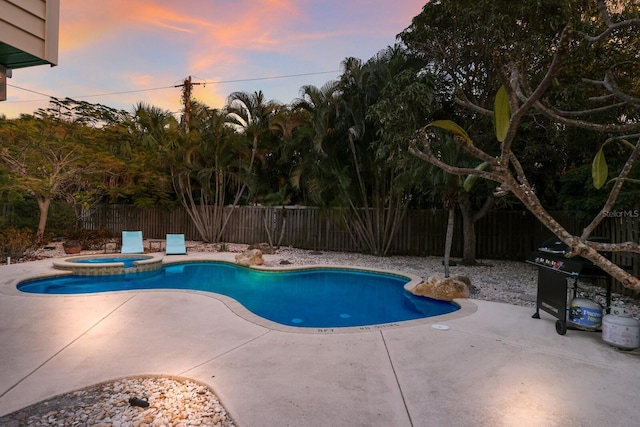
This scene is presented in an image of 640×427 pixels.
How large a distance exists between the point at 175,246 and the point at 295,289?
5252 millimetres

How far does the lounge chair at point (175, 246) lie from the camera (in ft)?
35.2

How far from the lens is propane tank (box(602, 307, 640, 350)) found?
137 inches

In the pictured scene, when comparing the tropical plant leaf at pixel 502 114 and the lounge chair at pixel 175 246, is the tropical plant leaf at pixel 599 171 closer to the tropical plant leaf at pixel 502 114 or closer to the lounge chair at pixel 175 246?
the tropical plant leaf at pixel 502 114

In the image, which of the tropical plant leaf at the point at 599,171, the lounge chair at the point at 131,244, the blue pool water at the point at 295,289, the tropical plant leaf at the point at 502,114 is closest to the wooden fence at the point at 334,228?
the blue pool water at the point at 295,289

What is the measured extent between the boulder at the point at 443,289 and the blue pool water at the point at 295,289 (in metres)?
0.11

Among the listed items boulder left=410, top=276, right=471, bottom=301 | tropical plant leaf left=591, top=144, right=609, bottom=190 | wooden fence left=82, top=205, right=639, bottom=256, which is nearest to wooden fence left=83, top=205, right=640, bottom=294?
wooden fence left=82, top=205, right=639, bottom=256

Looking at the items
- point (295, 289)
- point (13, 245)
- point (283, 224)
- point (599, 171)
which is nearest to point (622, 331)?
point (599, 171)

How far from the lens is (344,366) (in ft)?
10.3

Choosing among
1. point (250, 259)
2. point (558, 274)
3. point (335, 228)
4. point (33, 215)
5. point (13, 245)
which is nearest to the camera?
point (558, 274)

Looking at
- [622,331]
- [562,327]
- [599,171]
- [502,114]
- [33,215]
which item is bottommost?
[562,327]

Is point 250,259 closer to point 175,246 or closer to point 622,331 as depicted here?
point 175,246

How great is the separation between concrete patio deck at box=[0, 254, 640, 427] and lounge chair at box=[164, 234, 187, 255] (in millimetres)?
5939

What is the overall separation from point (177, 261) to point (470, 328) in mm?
8070

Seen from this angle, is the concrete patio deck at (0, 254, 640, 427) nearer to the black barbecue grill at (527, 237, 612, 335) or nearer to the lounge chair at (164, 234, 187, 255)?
the black barbecue grill at (527, 237, 612, 335)
